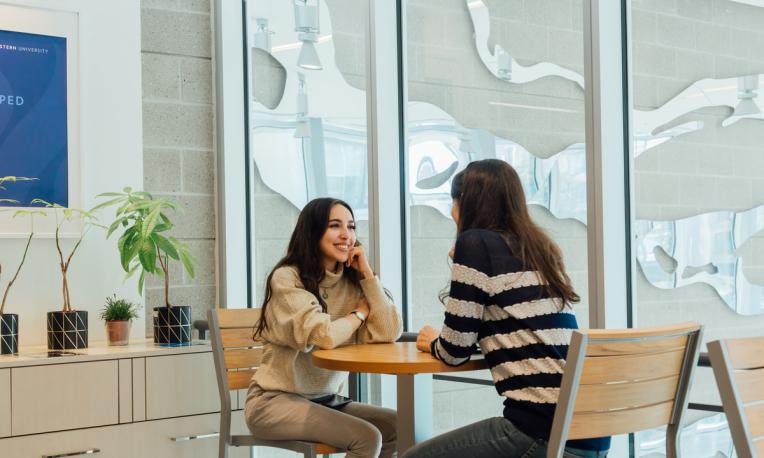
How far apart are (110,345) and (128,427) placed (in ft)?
1.34

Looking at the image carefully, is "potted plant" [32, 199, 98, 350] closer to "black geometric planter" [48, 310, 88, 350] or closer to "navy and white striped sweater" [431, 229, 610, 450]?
"black geometric planter" [48, 310, 88, 350]

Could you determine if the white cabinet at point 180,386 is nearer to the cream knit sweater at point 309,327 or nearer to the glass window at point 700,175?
the cream knit sweater at point 309,327

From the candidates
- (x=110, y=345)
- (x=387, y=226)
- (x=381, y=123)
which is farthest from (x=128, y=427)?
(x=381, y=123)

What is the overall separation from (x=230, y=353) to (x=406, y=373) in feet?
3.93

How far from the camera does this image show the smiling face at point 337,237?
2.96m

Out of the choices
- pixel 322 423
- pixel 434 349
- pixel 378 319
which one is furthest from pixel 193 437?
pixel 434 349

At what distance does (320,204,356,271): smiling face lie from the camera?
296 cm

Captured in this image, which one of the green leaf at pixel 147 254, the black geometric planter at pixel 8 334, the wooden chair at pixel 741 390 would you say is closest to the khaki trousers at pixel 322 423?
the green leaf at pixel 147 254

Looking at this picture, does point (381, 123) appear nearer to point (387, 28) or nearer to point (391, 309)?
point (387, 28)

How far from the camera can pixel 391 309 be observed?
294cm

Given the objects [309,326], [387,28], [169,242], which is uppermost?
[387,28]

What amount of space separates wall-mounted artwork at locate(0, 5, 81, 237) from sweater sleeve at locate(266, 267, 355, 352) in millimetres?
1458

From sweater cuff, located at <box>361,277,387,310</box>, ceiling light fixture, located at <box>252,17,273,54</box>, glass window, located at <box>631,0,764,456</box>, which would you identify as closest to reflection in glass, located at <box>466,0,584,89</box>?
glass window, located at <box>631,0,764,456</box>

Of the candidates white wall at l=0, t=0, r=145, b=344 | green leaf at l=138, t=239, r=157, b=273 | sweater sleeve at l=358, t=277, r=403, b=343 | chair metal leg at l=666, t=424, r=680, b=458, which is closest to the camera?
chair metal leg at l=666, t=424, r=680, b=458
